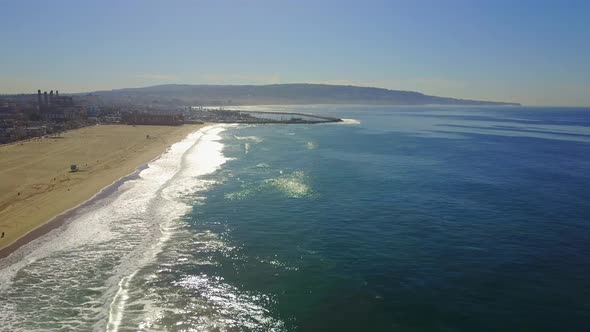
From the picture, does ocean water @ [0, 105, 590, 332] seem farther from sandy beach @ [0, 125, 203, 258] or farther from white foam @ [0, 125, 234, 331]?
sandy beach @ [0, 125, 203, 258]

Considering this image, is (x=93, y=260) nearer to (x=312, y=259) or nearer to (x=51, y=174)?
(x=312, y=259)

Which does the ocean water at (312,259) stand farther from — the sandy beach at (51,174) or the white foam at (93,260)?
the sandy beach at (51,174)

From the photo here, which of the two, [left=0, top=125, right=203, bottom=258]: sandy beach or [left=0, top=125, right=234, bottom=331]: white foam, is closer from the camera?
[left=0, top=125, right=234, bottom=331]: white foam

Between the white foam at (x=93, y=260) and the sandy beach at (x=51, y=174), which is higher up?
the sandy beach at (x=51, y=174)

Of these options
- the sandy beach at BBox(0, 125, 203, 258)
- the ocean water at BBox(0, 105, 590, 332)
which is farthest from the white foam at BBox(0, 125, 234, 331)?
the sandy beach at BBox(0, 125, 203, 258)

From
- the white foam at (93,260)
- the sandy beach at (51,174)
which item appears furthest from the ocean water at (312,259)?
the sandy beach at (51,174)

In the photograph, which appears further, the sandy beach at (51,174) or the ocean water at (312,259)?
the sandy beach at (51,174)
